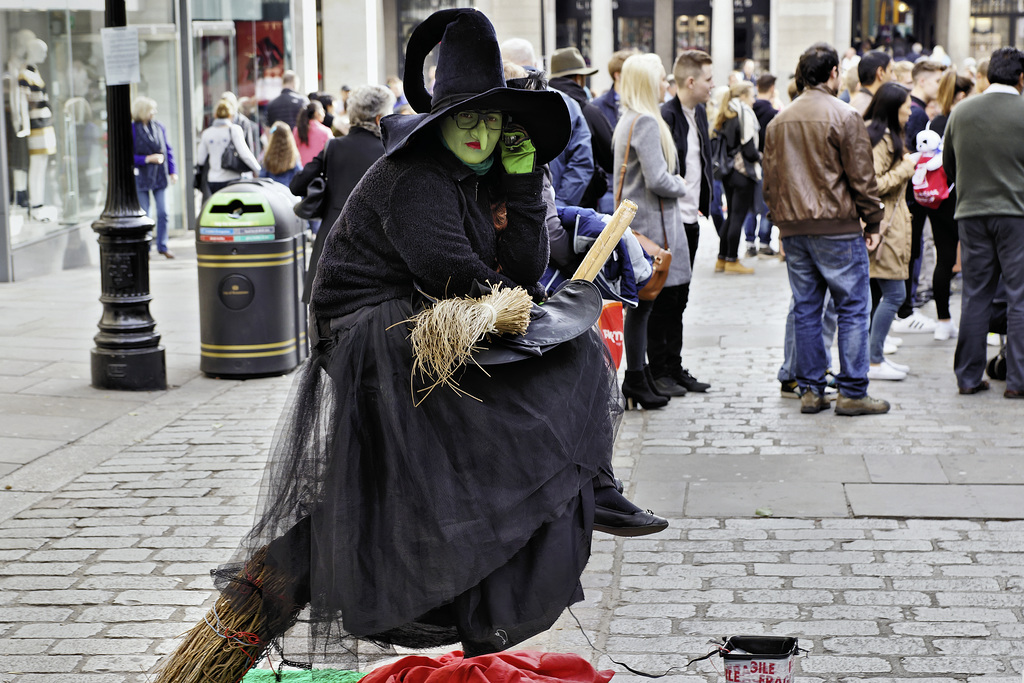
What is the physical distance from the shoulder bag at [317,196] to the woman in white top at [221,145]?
7.08 m

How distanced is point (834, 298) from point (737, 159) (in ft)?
21.6

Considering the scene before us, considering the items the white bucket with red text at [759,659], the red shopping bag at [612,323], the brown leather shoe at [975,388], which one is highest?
the red shopping bag at [612,323]

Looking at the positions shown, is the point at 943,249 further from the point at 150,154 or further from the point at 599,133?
the point at 150,154

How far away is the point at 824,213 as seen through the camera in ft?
24.0

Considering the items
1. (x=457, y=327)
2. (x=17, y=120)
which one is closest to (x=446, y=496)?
(x=457, y=327)

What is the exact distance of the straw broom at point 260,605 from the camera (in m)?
3.17

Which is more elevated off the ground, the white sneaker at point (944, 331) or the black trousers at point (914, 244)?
the black trousers at point (914, 244)

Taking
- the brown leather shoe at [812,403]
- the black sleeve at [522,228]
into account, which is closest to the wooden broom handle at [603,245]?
the black sleeve at [522,228]

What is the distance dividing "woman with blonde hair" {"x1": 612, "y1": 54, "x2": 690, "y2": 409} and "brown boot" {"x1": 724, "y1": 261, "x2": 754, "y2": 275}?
6.29 m

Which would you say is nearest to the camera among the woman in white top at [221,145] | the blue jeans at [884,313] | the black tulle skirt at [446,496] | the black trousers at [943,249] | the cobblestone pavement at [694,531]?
the black tulle skirt at [446,496]

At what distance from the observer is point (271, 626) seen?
11.5ft

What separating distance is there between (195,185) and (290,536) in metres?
13.0

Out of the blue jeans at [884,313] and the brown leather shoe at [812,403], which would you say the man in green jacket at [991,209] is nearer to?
the blue jeans at [884,313]

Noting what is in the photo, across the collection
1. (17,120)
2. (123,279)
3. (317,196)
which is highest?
(17,120)
